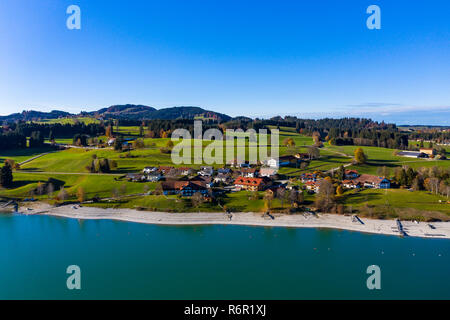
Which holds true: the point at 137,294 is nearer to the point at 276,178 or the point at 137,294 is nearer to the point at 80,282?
the point at 80,282

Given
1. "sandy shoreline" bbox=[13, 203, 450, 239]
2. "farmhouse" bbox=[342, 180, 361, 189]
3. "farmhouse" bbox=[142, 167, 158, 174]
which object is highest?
"farmhouse" bbox=[142, 167, 158, 174]

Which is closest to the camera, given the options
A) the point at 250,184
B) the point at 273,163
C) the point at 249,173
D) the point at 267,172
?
the point at 250,184

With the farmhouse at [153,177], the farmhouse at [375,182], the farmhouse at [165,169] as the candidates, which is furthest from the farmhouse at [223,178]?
the farmhouse at [375,182]
